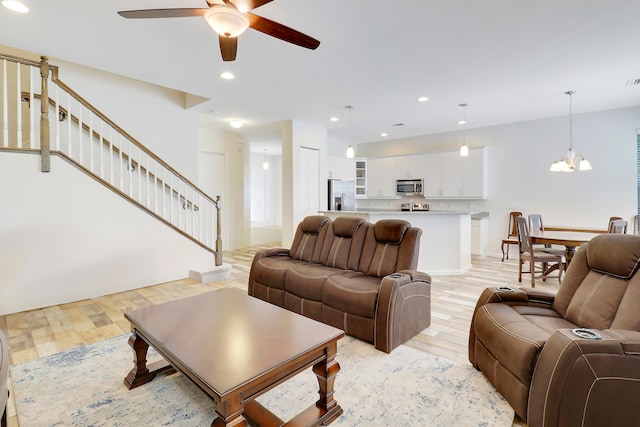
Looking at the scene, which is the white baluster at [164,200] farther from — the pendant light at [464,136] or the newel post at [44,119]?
the pendant light at [464,136]

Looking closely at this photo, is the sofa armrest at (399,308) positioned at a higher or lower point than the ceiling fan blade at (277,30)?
lower

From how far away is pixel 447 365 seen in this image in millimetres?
2344

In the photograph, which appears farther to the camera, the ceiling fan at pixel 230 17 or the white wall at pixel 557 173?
the white wall at pixel 557 173

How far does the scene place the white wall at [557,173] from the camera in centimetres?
539

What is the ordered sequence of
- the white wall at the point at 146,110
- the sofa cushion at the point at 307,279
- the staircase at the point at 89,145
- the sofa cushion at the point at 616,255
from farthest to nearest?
the white wall at the point at 146,110 < the staircase at the point at 89,145 < the sofa cushion at the point at 307,279 < the sofa cushion at the point at 616,255

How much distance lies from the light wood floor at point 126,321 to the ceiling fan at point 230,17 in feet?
8.53

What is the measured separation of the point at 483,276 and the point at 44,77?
6.38 meters

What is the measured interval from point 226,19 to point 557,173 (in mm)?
6574

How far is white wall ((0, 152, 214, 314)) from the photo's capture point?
343cm

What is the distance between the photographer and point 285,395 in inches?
79.2

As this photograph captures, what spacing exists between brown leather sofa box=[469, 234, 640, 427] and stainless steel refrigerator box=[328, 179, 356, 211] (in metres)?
5.38

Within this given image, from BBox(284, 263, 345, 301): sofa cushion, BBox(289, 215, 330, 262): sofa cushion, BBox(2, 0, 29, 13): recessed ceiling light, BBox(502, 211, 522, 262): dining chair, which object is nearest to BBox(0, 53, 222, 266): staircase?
BBox(2, 0, 29, 13): recessed ceiling light

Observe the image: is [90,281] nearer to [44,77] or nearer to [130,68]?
[44,77]

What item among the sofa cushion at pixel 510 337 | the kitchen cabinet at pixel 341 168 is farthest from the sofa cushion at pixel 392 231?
the kitchen cabinet at pixel 341 168
